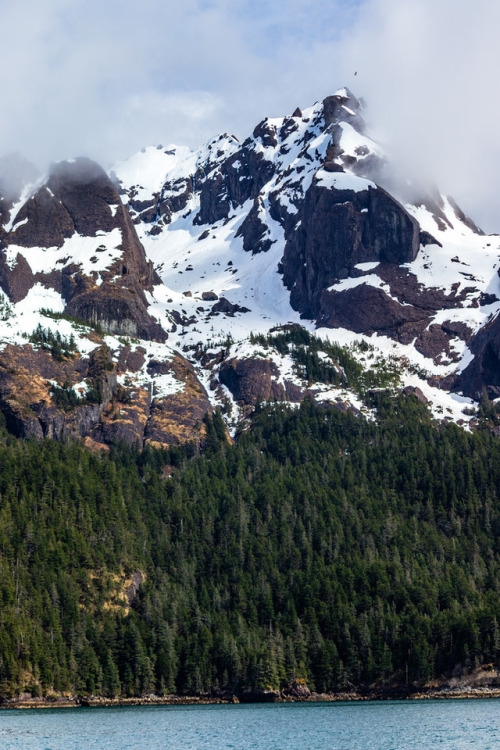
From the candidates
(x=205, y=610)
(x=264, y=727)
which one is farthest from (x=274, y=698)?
(x=264, y=727)

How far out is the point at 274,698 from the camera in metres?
151

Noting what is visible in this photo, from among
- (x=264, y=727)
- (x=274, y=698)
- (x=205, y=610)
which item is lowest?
(x=264, y=727)

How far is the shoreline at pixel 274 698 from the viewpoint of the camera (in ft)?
479

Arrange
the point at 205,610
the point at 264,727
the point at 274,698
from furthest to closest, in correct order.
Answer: the point at 205,610 < the point at 274,698 < the point at 264,727

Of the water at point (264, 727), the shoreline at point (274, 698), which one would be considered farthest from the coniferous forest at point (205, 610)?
the water at point (264, 727)

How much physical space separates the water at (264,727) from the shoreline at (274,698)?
18.8 ft

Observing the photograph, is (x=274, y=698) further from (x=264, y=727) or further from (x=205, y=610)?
(x=264, y=727)

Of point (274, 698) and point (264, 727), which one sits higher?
point (274, 698)

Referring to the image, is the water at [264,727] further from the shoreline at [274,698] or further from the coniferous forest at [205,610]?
the coniferous forest at [205,610]

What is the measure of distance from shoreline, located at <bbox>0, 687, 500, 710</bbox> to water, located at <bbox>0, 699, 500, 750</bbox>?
5.72 metres

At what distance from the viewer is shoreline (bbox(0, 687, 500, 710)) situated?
146m

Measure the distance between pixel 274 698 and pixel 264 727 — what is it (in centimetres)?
3566

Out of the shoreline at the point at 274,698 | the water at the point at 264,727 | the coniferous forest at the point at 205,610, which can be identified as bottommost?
the water at the point at 264,727

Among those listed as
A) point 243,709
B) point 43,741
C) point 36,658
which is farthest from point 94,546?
point 43,741
